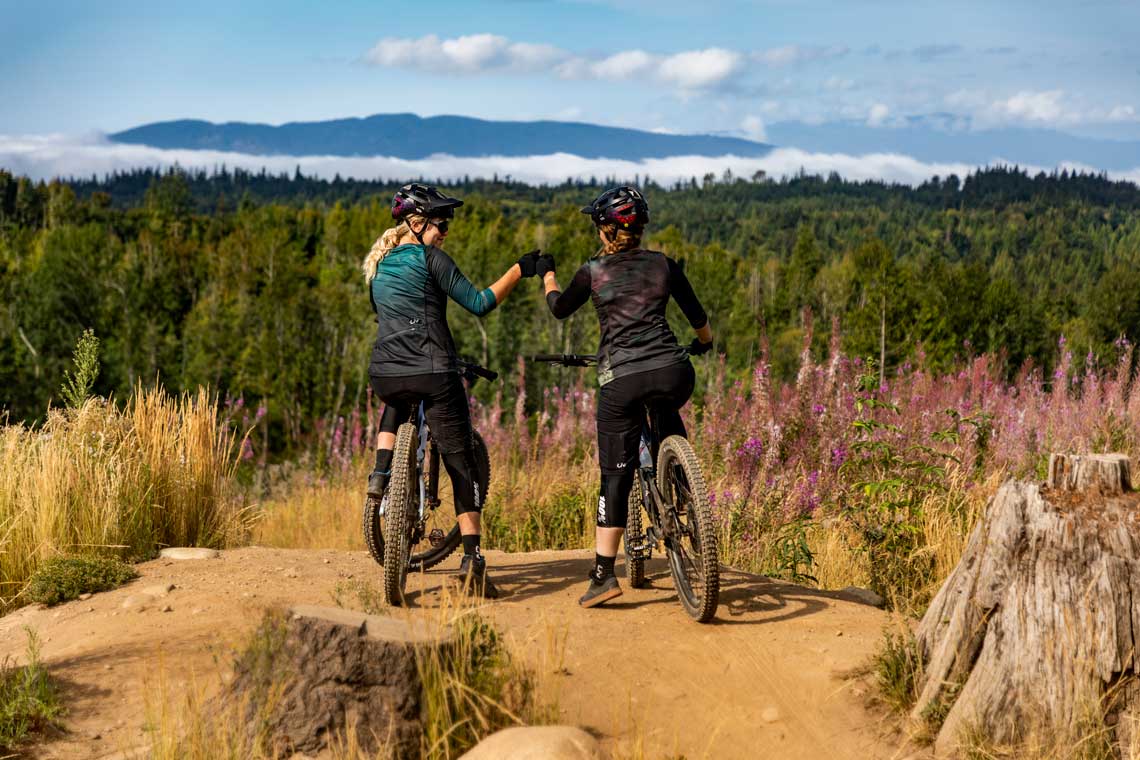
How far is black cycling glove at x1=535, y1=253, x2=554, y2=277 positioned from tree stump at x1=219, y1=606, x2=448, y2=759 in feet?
7.16

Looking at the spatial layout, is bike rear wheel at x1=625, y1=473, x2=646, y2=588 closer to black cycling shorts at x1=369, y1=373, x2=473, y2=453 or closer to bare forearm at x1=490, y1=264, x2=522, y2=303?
black cycling shorts at x1=369, y1=373, x2=473, y2=453

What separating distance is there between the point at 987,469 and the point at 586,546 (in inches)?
134

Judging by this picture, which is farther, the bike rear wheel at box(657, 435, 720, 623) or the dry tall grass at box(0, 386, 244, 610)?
the dry tall grass at box(0, 386, 244, 610)

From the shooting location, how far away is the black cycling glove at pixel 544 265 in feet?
20.0

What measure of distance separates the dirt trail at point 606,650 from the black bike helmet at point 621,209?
214 centimetres

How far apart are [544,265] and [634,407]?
3.01ft

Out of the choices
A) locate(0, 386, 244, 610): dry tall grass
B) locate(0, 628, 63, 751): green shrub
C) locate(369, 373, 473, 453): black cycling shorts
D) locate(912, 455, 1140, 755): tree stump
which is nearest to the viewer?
locate(912, 455, 1140, 755): tree stump

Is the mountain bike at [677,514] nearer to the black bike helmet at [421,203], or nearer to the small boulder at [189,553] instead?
the black bike helmet at [421,203]

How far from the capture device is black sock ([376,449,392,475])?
6.79 meters

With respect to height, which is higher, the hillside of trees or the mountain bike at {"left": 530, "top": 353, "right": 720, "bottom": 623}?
the mountain bike at {"left": 530, "top": 353, "right": 720, "bottom": 623}

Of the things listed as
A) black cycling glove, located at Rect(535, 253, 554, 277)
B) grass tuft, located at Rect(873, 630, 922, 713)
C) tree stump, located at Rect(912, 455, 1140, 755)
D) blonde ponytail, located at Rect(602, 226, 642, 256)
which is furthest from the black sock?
tree stump, located at Rect(912, 455, 1140, 755)

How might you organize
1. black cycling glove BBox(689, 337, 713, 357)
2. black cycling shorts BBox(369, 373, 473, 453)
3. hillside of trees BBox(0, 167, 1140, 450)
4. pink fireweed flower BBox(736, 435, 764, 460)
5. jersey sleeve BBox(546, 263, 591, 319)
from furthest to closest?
hillside of trees BBox(0, 167, 1140, 450)
pink fireweed flower BBox(736, 435, 764, 460)
black cycling shorts BBox(369, 373, 473, 453)
black cycling glove BBox(689, 337, 713, 357)
jersey sleeve BBox(546, 263, 591, 319)

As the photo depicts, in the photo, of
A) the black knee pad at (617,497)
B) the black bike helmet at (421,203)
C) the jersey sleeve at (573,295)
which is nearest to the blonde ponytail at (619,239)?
the jersey sleeve at (573,295)

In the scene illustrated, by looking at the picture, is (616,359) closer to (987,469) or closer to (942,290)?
(987,469)
